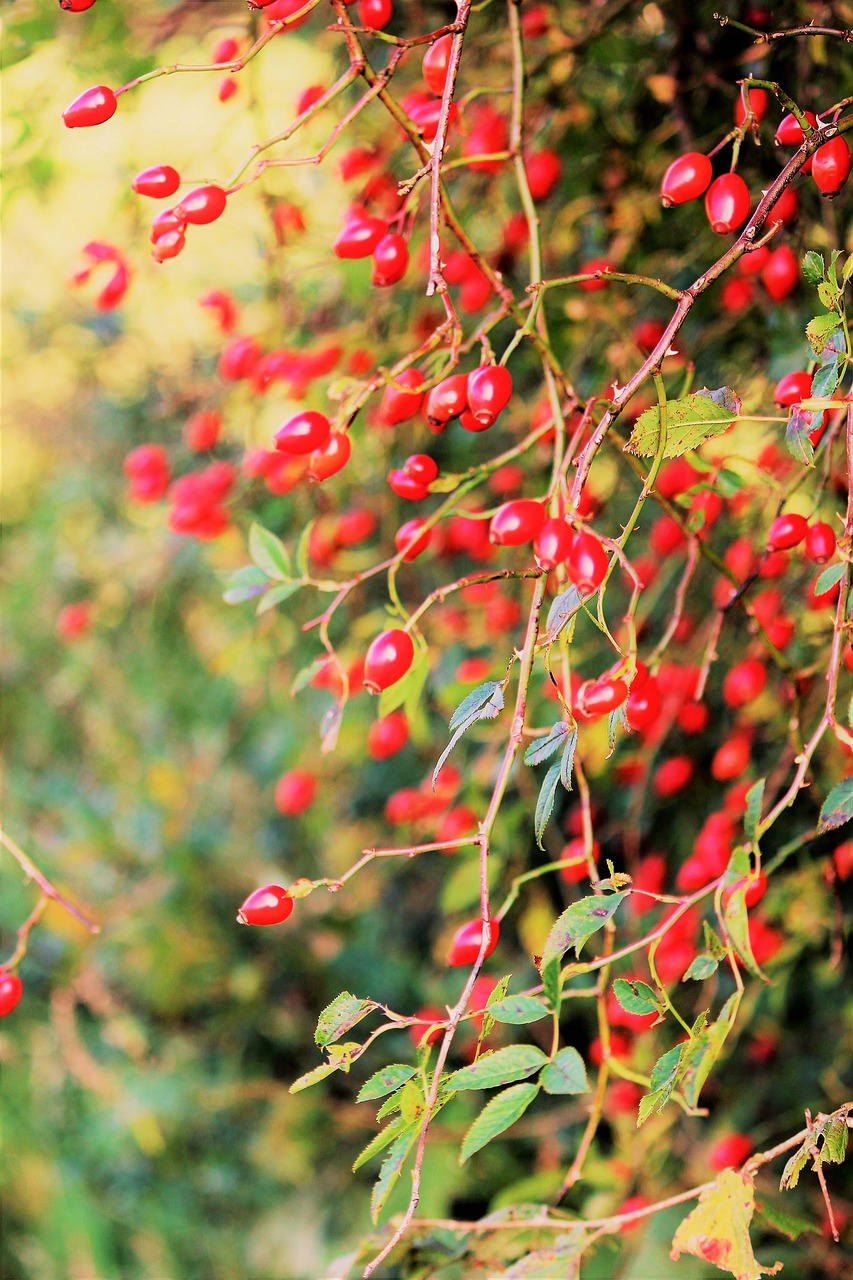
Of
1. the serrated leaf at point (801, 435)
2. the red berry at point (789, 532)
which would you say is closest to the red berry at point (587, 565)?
the serrated leaf at point (801, 435)

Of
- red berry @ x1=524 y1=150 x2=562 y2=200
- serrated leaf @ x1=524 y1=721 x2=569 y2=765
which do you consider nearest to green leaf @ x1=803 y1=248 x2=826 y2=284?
serrated leaf @ x1=524 y1=721 x2=569 y2=765

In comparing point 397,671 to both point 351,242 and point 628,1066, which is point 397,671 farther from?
point 628,1066

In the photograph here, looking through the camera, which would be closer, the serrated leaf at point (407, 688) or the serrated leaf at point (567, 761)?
the serrated leaf at point (567, 761)

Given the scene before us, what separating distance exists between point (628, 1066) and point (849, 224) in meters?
0.78

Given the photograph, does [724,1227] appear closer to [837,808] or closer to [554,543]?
[837,808]

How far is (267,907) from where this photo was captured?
1.89 feet

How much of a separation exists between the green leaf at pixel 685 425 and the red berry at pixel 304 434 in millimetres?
203

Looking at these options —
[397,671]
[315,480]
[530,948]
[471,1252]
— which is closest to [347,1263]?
[471,1252]

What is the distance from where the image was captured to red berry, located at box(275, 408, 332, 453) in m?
0.66

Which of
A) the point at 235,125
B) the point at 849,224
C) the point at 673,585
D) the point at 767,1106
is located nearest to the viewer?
the point at 849,224

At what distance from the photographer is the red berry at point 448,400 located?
0.62m

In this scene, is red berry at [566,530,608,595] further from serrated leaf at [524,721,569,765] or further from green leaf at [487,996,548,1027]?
green leaf at [487,996,548,1027]

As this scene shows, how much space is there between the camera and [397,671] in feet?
2.06

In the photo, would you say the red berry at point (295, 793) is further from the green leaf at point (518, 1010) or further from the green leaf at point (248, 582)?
the green leaf at point (518, 1010)
